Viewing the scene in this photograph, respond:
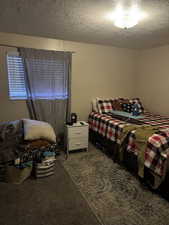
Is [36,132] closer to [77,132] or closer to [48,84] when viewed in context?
[77,132]

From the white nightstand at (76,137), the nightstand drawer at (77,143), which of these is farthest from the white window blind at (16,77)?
the nightstand drawer at (77,143)

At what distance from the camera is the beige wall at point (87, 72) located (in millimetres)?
2847

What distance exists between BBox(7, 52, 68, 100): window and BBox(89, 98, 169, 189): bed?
3.09 feet

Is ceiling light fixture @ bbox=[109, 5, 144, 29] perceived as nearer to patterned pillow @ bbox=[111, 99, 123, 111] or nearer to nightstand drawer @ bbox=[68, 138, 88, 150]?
patterned pillow @ bbox=[111, 99, 123, 111]

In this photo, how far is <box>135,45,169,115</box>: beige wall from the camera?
3.44m

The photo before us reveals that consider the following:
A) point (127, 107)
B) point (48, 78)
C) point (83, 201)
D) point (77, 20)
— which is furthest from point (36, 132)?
point (127, 107)

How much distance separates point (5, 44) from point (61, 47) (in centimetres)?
103

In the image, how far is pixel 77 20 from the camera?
210 cm

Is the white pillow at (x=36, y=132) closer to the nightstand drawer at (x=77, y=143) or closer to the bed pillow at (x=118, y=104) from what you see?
the nightstand drawer at (x=77, y=143)

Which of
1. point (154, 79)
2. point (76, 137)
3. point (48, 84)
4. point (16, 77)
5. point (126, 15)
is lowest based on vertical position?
point (76, 137)

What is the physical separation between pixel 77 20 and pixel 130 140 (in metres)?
1.87

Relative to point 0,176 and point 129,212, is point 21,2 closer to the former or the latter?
point 0,176

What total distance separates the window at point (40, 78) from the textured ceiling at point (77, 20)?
0.50 metres

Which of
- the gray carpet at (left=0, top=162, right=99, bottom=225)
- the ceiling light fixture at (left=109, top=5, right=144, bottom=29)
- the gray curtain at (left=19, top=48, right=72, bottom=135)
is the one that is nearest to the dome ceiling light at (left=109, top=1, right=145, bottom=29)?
the ceiling light fixture at (left=109, top=5, right=144, bottom=29)
